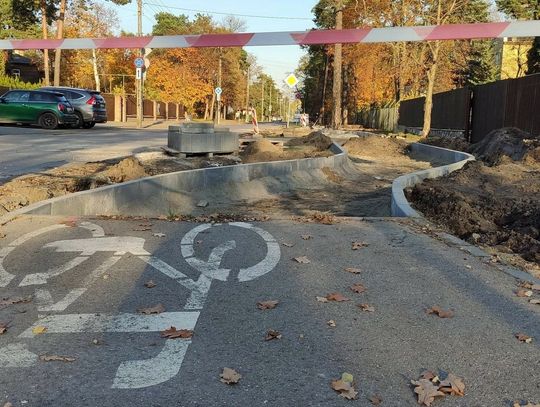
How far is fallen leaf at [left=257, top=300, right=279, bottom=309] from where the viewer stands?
3953 mm

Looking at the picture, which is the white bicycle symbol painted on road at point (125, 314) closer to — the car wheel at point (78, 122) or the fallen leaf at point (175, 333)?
the fallen leaf at point (175, 333)

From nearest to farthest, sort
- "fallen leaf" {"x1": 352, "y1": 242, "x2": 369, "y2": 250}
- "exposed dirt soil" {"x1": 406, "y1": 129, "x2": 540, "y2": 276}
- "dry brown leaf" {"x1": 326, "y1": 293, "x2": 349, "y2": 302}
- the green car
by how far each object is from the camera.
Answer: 1. "dry brown leaf" {"x1": 326, "y1": 293, "x2": 349, "y2": 302}
2. "fallen leaf" {"x1": 352, "y1": 242, "x2": 369, "y2": 250}
3. "exposed dirt soil" {"x1": 406, "y1": 129, "x2": 540, "y2": 276}
4. the green car

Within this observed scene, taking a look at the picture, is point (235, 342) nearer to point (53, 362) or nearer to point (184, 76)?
point (53, 362)

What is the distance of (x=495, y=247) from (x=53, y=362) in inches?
177

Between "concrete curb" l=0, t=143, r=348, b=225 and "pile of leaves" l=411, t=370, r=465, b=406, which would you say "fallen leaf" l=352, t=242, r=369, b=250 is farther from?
"concrete curb" l=0, t=143, r=348, b=225

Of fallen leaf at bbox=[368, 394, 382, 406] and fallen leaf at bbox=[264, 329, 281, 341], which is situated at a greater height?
fallen leaf at bbox=[264, 329, 281, 341]

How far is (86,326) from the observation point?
11.9 ft

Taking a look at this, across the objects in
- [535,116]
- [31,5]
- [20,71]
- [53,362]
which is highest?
[31,5]

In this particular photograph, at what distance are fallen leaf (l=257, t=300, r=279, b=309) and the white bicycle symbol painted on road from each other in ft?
1.45

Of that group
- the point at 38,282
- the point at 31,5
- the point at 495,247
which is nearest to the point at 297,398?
the point at 38,282

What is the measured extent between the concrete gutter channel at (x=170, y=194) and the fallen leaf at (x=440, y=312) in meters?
1.21

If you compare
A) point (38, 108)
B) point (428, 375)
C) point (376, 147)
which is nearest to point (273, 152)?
point (376, 147)

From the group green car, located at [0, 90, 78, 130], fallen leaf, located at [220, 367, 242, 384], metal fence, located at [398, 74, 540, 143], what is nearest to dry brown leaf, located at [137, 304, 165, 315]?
fallen leaf, located at [220, 367, 242, 384]

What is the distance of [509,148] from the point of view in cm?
1446
